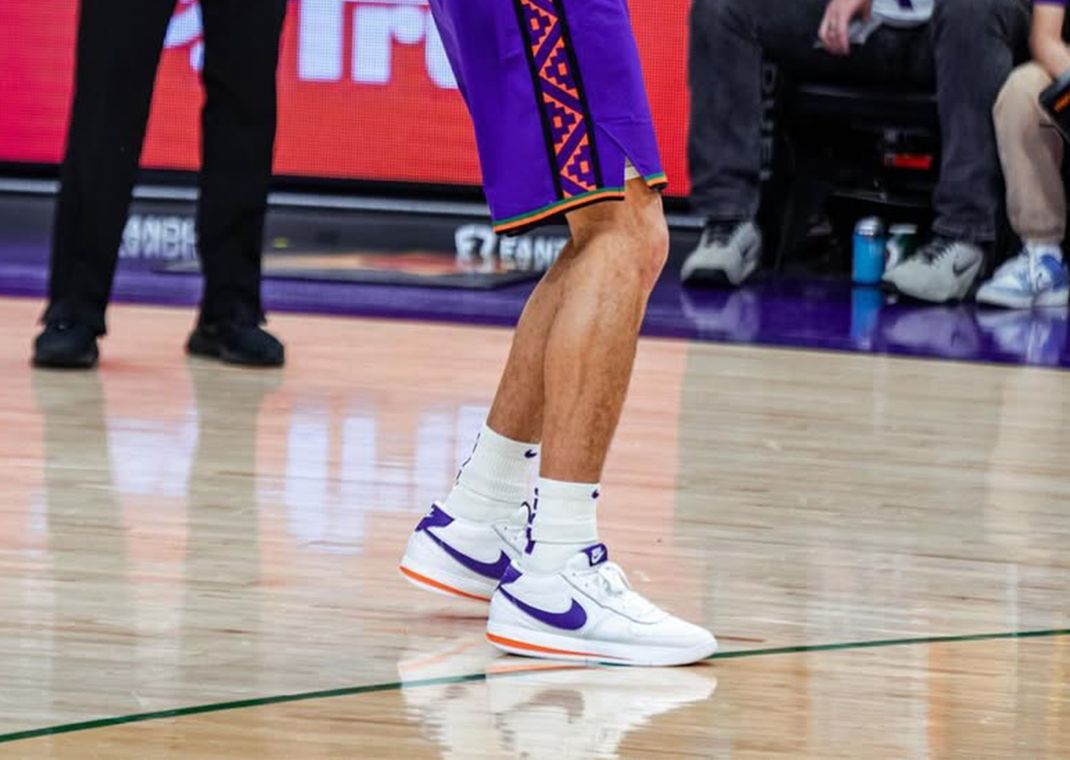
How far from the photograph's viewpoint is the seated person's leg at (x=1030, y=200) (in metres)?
5.05

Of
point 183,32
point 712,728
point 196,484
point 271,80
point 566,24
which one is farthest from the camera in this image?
point 183,32

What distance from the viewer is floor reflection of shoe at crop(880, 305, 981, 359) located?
4410 millimetres

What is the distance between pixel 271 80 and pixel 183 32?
7.02 ft

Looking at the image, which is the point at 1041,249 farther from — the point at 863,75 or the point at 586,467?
the point at 586,467

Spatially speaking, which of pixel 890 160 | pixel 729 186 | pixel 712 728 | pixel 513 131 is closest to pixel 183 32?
pixel 729 186

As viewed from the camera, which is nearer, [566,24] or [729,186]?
[566,24]

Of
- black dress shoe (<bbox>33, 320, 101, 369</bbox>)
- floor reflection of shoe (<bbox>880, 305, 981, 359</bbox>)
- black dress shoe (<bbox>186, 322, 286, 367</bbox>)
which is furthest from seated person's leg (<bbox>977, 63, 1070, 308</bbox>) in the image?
black dress shoe (<bbox>33, 320, 101, 369</bbox>)

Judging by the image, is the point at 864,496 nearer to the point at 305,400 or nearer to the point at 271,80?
the point at 305,400

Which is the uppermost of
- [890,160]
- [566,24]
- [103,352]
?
[566,24]

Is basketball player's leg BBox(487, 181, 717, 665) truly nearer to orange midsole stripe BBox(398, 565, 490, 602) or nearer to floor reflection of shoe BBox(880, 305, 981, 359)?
orange midsole stripe BBox(398, 565, 490, 602)

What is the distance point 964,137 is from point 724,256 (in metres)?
0.69

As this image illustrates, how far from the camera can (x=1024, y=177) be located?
5098 mm

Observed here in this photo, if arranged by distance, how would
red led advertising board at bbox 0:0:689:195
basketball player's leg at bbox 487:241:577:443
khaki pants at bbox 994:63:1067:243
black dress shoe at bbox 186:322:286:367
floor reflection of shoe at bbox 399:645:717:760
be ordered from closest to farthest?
1. floor reflection of shoe at bbox 399:645:717:760
2. basketball player's leg at bbox 487:241:577:443
3. black dress shoe at bbox 186:322:286:367
4. khaki pants at bbox 994:63:1067:243
5. red led advertising board at bbox 0:0:689:195

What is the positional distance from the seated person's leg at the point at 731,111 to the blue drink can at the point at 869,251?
0.95 ft
